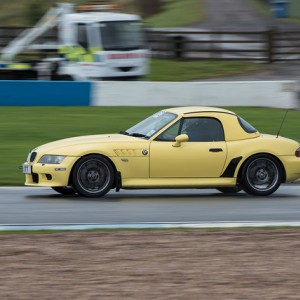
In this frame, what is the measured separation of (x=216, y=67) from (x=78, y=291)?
28638 mm

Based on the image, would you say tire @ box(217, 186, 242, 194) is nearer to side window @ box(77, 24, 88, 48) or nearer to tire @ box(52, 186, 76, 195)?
tire @ box(52, 186, 76, 195)

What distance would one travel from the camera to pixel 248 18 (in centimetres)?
5569

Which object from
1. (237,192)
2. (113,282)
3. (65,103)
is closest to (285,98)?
(65,103)

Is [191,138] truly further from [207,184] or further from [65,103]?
[65,103]

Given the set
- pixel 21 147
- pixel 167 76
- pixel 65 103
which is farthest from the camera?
pixel 167 76

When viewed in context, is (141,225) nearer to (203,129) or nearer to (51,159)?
(51,159)

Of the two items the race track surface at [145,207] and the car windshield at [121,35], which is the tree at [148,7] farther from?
the race track surface at [145,207]

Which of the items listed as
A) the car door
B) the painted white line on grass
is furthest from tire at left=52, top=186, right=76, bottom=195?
the painted white line on grass

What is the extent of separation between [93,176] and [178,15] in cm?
4609

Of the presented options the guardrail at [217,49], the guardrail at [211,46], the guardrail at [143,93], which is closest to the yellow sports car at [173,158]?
the guardrail at [143,93]

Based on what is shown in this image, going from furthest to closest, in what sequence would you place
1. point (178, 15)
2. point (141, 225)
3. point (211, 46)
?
point (178, 15)
point (211, 46)
point (141, 225)

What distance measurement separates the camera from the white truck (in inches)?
1117

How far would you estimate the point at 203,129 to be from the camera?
12.8 m

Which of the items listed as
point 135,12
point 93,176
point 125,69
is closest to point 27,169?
point 93,176
